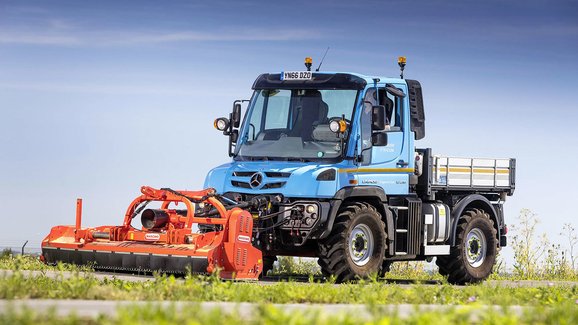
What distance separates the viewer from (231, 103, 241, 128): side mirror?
66.6 feet

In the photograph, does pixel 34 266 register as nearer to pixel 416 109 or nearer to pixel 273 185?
pixel 273 185

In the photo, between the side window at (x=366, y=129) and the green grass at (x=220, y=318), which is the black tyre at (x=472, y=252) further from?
the green grass at (x=220, y=318)

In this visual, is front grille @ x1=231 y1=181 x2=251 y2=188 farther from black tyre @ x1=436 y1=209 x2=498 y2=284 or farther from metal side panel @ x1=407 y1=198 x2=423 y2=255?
black tyre @ x1=436 y1=209 x2=498 y2=284

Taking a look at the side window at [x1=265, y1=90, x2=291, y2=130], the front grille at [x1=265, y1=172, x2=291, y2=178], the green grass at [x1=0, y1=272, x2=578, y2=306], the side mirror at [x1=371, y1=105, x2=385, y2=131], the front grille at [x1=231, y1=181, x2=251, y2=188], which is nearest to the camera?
the green grass at [x1=0, y1=272, x2=578, y2=306]

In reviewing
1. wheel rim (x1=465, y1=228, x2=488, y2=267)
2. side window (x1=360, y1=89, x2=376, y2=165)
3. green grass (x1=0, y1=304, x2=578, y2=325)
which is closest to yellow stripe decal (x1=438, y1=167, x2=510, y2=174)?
wheel rim (x1=465, y1=228, x2=488, y2=267)

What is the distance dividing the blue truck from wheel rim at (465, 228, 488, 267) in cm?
92

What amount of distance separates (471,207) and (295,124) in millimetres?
5305

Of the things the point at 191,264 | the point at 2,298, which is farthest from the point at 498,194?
the point at 2,298

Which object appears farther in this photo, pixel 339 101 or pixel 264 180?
pixel 339 101

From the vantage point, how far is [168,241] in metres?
17.5

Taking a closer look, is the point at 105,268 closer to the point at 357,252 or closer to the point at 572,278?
the point at 357,252

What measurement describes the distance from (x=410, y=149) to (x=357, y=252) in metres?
2.60

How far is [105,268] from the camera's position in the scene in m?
17.9

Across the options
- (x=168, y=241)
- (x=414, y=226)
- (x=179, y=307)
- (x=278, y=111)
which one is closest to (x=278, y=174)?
(x=278, y=111)
